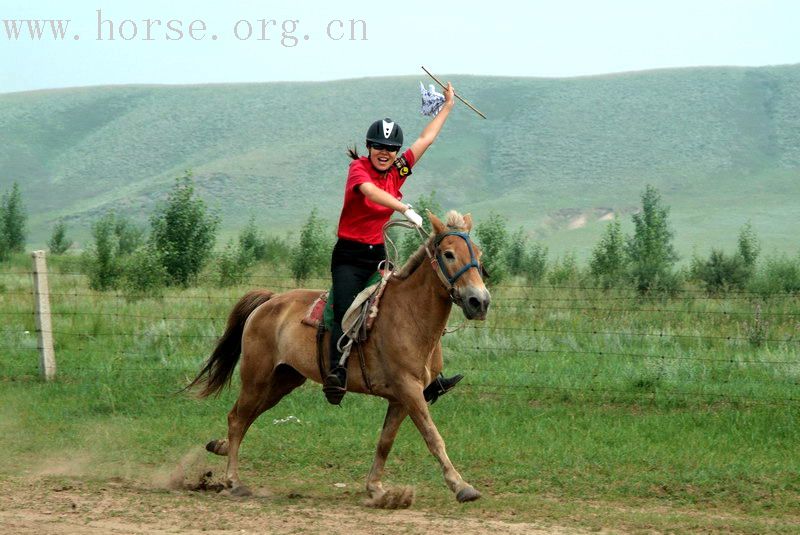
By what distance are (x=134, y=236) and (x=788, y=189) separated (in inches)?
2117

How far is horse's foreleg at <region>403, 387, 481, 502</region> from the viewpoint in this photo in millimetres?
6969

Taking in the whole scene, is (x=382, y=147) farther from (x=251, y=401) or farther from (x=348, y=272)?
(x=251, y=401)

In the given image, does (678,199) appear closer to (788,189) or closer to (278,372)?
(788,189)

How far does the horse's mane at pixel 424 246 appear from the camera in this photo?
7.39m

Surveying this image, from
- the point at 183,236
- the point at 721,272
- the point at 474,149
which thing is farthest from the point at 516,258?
the point at 474,149

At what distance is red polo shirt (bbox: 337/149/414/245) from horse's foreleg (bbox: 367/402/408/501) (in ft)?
4.30

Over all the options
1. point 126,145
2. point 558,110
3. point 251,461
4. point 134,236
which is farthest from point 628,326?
point 126,145

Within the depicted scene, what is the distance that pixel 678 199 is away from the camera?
79.4 m

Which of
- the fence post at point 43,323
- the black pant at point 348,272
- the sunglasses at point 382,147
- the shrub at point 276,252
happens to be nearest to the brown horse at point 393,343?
the black pant at point 348,272

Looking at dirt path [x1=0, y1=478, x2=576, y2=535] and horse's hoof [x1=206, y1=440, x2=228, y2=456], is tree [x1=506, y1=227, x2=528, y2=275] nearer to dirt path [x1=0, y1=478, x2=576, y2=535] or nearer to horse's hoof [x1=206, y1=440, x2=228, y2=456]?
horse's hoof [x1=206, y1=440, x2=228, y2=456]

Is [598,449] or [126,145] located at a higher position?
[126,145]

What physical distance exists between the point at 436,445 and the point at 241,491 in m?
1.95

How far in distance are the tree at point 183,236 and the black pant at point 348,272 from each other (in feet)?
69.0

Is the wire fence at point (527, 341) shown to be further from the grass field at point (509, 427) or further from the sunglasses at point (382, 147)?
the sunglasses at point (382, 147)
